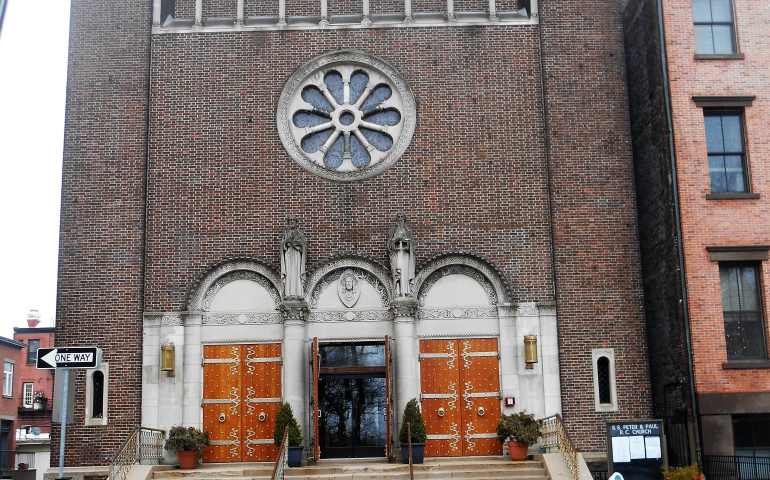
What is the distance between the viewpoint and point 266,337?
21.4 m

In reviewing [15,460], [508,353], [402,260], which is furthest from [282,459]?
[15,460]

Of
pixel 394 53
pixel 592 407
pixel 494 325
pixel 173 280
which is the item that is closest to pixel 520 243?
pixel 494 325

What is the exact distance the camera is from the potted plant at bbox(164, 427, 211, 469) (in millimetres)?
19969

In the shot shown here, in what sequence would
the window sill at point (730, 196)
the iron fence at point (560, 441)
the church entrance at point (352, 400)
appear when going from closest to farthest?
1. the iron fence at point (560, 441)
2. the window sill at point (730, 196)
3. the church entrance at point (352, 400)

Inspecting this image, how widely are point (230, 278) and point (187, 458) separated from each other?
4.19 metres

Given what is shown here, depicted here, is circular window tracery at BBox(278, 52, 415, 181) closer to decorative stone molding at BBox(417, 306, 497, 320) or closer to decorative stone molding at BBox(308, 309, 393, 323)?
decorative stone molding at BBox(308, 309, 393, 323)

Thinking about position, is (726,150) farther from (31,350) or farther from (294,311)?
(31,350)

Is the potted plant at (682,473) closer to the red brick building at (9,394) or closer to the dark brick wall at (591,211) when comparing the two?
the dark brick wall at (591,211)

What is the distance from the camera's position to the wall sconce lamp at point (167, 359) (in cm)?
2088

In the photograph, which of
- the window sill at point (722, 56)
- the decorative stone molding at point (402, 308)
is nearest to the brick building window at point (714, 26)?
the window sill at point (722, 56)

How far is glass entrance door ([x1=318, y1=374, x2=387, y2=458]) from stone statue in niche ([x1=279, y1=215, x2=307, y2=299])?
2.12 meters

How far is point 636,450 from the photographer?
18.1m

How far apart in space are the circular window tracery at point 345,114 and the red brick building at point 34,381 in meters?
29.7

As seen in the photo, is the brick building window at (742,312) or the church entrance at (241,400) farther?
the church entrance at (241,400)
